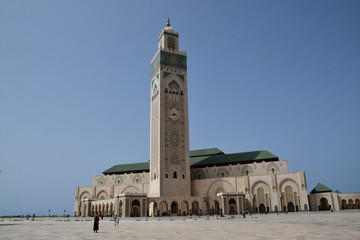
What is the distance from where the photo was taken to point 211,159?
5784 cm

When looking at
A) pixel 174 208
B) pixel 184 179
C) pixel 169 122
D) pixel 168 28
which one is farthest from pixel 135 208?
pixel 168 28

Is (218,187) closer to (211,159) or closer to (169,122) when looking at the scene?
(211,159)

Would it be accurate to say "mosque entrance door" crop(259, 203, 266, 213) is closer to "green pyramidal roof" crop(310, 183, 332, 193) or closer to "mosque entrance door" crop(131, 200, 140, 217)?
"green pyramidal roof" crop(310, 183, 332, 193)

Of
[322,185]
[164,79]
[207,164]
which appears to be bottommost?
[322,185]

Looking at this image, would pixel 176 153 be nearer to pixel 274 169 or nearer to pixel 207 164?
pixel 207 164

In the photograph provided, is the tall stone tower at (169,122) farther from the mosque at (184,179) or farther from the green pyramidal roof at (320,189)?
the green pyramidal roof at (320,189)

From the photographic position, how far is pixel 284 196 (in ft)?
154

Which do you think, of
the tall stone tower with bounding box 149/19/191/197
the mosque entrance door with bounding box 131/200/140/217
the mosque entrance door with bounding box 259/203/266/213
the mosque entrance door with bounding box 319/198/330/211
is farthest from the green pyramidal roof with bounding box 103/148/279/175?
the mosque entrance door with bounding box 131/200/140/217

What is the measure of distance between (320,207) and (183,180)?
21113mm

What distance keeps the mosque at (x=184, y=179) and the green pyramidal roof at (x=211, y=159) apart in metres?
0.17

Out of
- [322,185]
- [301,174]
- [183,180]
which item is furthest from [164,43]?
[322,185]

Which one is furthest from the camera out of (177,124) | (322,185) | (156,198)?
(177,124)

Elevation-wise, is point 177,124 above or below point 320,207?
above

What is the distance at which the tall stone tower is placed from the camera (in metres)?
49.7
